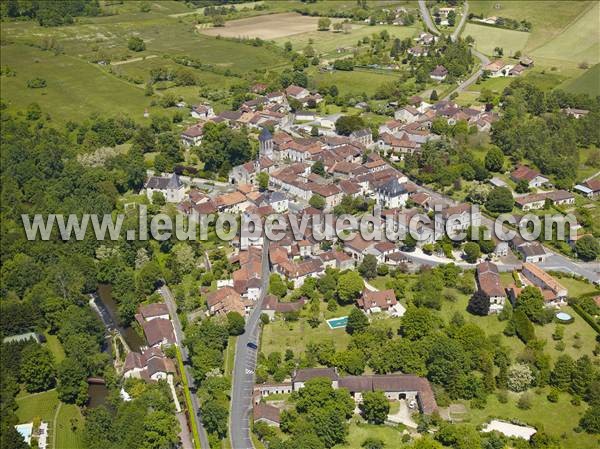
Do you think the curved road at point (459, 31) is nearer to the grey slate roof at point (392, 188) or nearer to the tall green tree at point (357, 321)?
the grey slate roof at point (392, 188)

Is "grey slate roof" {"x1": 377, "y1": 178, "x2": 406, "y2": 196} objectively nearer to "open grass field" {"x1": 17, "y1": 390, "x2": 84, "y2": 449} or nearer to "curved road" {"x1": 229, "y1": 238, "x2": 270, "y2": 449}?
"curved road" {"x1": 229, "y1": 238, "x2": 270, "y2": 449}

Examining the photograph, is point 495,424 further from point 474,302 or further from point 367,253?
point 367,253

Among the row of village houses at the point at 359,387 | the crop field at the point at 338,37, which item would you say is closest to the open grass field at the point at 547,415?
the row of village houses at the point at 359,387

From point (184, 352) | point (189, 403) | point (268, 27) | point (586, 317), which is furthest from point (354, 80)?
point (189, 403)

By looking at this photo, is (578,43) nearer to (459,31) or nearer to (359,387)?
(459,31)

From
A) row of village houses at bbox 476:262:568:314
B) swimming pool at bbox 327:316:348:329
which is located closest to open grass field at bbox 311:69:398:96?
row of village houses at bbox 476:262:568:314
